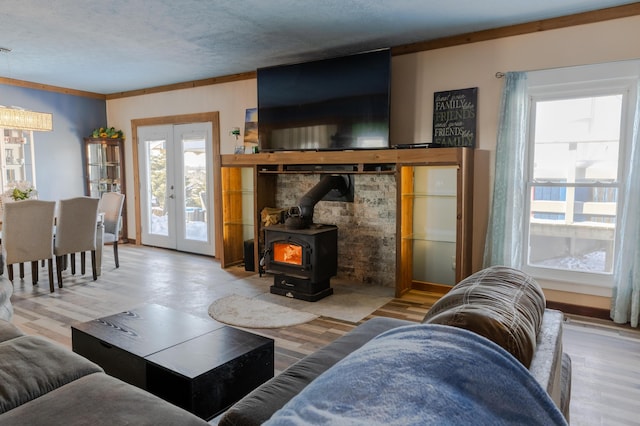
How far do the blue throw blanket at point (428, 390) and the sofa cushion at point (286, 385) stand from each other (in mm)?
467

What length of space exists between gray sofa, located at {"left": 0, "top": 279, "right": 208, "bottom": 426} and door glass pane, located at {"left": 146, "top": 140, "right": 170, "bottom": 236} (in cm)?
517

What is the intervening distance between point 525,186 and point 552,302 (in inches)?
43.3

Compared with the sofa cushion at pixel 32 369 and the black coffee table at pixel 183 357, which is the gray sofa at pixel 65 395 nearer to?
the sofa cushion at pixel 32 369

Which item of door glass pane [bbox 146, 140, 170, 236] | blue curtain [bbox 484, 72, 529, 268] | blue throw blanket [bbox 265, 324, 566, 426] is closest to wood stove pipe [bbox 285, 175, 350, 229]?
blue curtain [bbox 484, 72, 529, 268]

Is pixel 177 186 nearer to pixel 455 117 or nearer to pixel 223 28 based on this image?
pixel 223 28

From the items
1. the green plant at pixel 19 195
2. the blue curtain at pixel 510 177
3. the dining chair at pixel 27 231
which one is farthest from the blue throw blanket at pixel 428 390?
the green plant at pixel 19 195

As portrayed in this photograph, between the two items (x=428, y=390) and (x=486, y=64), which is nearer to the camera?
(x=428, y=390)

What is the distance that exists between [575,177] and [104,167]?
6.87 metres

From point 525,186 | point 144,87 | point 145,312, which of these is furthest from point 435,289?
point 144,87

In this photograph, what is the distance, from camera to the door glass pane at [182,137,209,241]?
6.41 metres

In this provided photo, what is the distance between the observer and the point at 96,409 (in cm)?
144

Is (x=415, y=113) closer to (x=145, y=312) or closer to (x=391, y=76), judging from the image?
(x=391, y=76)

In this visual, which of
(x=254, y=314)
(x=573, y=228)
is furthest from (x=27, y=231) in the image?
(x=573, y=228)

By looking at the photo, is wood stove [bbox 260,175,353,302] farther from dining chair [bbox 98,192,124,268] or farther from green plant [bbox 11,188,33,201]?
green plant [bbox 11,188,33,201]
